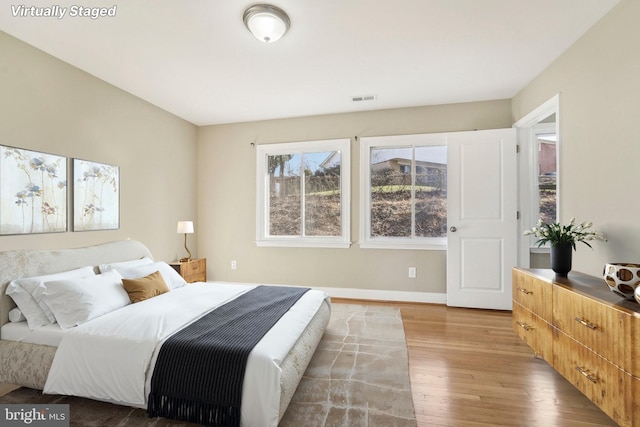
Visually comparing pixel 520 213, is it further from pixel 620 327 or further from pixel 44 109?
pixel 44 109

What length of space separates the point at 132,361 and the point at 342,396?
1287 millimetres

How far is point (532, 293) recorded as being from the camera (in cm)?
229

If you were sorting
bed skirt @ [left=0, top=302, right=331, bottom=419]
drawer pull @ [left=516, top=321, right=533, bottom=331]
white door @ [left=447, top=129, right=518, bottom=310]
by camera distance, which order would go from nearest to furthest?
bed skirt @ [left=0, top=302, right=331, bottom=419], drawer pull @ [left=516, top=321, right=533, bottom=331], white door @ [left=447, top=129, right=518, bottom=310]

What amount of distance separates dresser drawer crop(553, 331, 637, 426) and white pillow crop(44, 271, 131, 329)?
3.13 metres

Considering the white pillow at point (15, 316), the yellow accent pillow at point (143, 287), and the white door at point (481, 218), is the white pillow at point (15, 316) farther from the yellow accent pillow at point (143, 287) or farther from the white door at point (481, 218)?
the white door at point (481, 218)

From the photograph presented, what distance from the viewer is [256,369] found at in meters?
1.55

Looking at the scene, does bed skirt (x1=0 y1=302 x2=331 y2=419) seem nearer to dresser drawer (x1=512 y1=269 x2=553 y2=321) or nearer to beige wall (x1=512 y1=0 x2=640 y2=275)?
dresser drawer (x1=512 y1=269 x2=553 y2=321)

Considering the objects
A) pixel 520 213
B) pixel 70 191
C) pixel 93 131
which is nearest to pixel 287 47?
pixel 93 131

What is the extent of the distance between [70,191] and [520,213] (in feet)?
16.0

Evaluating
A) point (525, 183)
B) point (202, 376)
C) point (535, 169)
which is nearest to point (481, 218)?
point (525, 183)

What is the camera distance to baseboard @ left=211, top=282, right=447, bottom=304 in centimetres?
397

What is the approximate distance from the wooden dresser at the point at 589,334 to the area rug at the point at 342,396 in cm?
98

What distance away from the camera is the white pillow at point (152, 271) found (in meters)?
2.74

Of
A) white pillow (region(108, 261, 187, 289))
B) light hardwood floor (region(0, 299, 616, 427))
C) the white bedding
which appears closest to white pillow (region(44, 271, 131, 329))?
the white bedding
